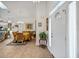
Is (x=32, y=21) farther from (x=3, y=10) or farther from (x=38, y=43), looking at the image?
(x=38, y=43)

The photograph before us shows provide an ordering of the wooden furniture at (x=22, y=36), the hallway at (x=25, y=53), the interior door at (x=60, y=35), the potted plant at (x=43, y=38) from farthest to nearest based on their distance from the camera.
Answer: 1. the wooden furniture at (x=22, y=36)
2. the potted plant at (x=43, y=38)
3. the hallway at (x=25, y=53)
4. the interior door at (x=60, y=35)

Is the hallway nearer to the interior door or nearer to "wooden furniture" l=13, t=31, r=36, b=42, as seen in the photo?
the interior door

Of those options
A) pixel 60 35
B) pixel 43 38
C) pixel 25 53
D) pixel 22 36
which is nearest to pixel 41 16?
pixel 43 38

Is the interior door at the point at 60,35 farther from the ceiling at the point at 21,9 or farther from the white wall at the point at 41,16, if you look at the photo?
the ceiling at the point at 21,9

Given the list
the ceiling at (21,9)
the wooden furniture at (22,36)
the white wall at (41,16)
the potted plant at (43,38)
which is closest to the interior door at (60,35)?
the potted plant at (43,38)

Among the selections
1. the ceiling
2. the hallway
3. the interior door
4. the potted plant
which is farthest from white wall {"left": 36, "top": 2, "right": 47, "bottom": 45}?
the interior door

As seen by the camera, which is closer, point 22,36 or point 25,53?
point 25,53

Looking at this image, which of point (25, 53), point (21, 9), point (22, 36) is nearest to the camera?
point (25, 53)

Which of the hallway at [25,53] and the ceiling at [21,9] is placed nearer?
the hallway at [25,53]

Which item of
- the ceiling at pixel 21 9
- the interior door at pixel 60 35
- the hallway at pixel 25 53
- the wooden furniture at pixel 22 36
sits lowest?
the hallway at pixel 25 53

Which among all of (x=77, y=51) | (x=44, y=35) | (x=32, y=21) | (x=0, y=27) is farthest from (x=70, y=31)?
(x=32, y=21)

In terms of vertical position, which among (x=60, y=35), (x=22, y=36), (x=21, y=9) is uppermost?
(x=21, y=9)

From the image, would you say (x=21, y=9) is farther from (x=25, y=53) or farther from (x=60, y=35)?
(x=60, y=35)

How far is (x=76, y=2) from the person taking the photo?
3082 millimetres
